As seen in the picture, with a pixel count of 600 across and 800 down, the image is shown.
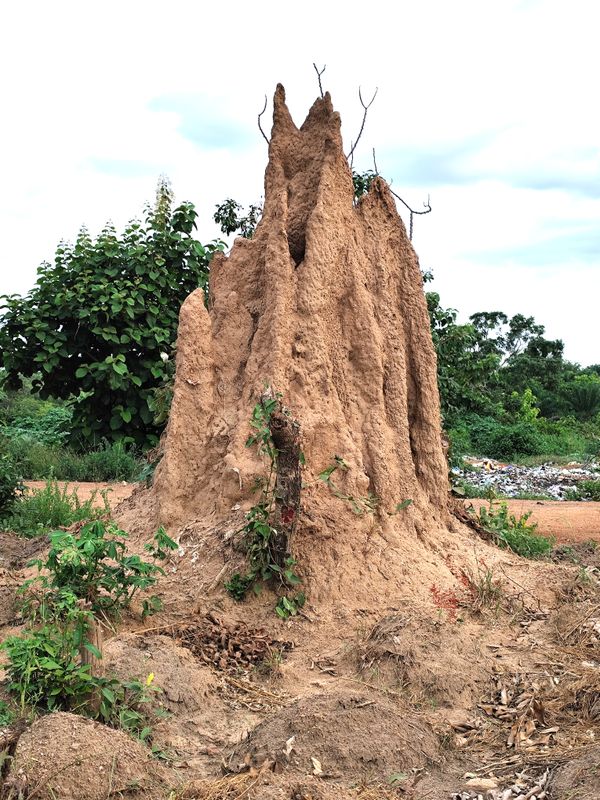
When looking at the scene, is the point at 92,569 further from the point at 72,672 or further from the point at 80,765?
the point at 80,765

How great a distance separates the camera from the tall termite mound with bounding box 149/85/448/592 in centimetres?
587

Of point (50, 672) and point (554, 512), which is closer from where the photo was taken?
point (50, 672)

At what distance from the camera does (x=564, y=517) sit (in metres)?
11.1

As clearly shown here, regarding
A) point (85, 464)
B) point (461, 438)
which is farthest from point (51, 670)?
point (461, 438)

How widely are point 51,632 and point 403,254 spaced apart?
367 centimetres

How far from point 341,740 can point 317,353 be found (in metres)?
2.83

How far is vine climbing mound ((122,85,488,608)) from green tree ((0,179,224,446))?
252 inches

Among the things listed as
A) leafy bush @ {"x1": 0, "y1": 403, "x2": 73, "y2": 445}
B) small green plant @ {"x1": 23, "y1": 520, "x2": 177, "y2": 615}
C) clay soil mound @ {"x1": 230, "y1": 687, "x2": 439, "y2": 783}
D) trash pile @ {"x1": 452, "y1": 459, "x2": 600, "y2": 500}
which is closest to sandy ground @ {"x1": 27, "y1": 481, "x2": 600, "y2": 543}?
trash pile @ {"x1": 452, "y1": 459, "x2": 600, "y2": 500}

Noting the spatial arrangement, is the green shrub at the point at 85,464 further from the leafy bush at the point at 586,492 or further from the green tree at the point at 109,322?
the leafy bush at the point at 586,492

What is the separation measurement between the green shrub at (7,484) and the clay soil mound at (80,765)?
20.0 feet

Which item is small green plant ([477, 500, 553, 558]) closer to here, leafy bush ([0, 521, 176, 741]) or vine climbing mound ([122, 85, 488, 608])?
vine climbing mound ([122, 85, 488, 608])

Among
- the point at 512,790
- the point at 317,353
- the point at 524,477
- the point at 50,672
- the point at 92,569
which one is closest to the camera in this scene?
the point at 512,790

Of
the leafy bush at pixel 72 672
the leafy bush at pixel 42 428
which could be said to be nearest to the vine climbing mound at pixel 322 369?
the leafy bush at pixel 72 672

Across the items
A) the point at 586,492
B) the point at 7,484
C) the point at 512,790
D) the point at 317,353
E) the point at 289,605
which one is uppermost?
the point at 317,353
